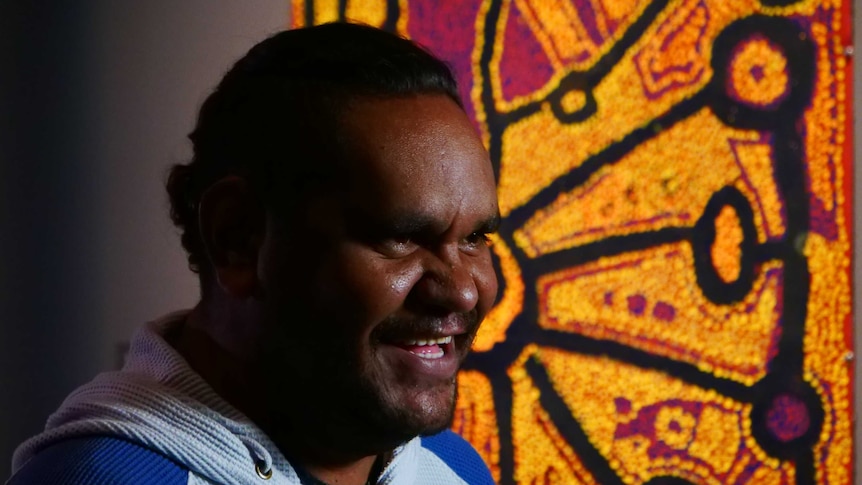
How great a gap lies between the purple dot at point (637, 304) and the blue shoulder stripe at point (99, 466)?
3.44ft

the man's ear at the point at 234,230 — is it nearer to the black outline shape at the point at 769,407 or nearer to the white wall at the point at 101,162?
the white wall at the point at 101,162

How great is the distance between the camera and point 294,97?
832 millimetres

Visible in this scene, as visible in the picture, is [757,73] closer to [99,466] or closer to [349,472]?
[349,472]

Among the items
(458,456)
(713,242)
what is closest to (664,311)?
(713,242)

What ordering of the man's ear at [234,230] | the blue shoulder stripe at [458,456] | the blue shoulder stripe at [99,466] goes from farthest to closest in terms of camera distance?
1. the blue shoulder stripe at [458,456]
2. the man's ear at [234,230]
3. the blue shoulder stripe at [99,466]

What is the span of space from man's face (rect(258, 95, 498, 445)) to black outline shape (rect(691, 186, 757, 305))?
90 cm

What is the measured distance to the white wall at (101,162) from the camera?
5.17ft

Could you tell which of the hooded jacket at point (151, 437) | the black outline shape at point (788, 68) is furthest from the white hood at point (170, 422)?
the black outline shape at point (788, 68)

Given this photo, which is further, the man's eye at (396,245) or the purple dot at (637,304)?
the purple dot at (637,304)

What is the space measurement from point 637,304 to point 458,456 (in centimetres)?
63

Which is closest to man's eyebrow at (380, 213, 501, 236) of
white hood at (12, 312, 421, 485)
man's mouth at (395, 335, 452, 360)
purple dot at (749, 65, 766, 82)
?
man's mouth at (395, 335, 452, 360)

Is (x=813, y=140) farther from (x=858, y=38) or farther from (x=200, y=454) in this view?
(x=200, y=454)

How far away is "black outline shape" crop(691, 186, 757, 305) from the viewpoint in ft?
5.32

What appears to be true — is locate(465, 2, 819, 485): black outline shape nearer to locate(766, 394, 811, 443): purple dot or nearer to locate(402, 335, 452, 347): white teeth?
locate(766, 394, 811, 443): purple dot
